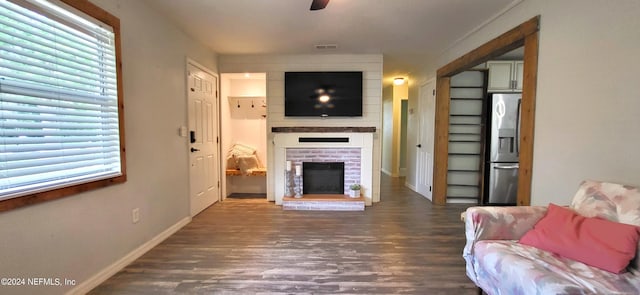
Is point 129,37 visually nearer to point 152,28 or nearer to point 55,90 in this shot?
point 152,28

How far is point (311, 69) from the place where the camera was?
410 centimetres

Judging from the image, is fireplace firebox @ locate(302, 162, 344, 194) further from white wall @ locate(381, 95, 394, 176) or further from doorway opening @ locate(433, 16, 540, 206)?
white wall @ locate(381, 95, 394, 176)

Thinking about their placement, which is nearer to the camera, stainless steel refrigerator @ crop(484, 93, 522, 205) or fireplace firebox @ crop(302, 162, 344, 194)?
stainless steel refrigerator @ crop(484, 93, 522, 205)

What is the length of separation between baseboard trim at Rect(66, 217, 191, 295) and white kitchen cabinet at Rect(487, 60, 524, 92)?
15.6 feet

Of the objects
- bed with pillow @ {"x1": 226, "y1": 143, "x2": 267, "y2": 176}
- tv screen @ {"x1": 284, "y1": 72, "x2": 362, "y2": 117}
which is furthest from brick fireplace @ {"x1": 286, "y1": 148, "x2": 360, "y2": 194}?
bed with pillow @ {"x1": 226, "y1": 143, "x2": 267, "y2": 176}

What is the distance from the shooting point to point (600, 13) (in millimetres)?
1664

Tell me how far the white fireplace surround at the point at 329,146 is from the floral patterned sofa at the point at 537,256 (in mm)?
2249

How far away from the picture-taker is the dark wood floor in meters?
1.90

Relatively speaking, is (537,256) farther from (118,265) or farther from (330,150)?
(118,265)

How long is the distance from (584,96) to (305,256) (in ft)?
8.06

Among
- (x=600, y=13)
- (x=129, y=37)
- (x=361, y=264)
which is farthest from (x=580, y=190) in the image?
(x=129, y=37)

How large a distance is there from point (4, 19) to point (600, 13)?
3.56 meters

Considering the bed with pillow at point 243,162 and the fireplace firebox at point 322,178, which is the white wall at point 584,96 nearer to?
the fireplace firebox at point 322,178

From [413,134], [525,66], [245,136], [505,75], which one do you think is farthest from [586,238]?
[245,136]
